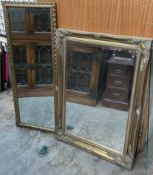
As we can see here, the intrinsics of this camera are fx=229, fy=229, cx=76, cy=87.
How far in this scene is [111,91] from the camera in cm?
182

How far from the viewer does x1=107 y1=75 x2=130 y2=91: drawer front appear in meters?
1.69

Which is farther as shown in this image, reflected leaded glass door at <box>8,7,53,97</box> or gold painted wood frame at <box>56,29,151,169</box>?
reflected leaded glass door at <box>8,7,53,97</box>

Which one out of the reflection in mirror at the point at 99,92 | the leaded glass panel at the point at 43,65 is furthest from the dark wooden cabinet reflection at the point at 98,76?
the leaded glass panel at the point at 43,65

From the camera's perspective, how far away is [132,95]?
5.32ft

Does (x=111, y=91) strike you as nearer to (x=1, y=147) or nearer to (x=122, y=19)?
(x=122, y=19)

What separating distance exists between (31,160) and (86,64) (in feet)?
2.94

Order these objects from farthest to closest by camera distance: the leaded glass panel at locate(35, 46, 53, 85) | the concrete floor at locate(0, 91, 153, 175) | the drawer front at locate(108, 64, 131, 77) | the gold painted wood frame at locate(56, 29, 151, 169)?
1. the leaded glass panel at locate(35, 46, 53, 85)
2. the concrete floor at locate(0, 91, 153, 175)
3. the drawer front at locate(108, 64, 131, 77)
4. the gold painted wood frame at locate(56, 29, 151, 169)

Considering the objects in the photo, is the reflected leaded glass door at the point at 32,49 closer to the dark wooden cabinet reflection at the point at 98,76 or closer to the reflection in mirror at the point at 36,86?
the reflection in mirror at the point at 36,86

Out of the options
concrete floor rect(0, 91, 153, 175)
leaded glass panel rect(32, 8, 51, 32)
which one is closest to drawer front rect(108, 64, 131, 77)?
concrete floor rect(0, 91, 153, 175)

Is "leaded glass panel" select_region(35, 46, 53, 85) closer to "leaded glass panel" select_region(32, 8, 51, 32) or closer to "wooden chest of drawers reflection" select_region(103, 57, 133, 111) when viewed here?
"leaded glass panel" select_region(32, 8, 51, 32)

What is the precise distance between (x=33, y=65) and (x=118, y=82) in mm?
760

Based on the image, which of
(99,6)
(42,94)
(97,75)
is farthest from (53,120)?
(99,6)

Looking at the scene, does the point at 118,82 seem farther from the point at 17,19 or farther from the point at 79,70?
the point at 17,19

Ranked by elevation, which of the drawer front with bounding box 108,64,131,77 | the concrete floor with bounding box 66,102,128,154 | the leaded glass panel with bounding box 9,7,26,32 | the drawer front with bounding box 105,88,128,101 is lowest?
the concrete floor with bounding box 66,102,128,154
